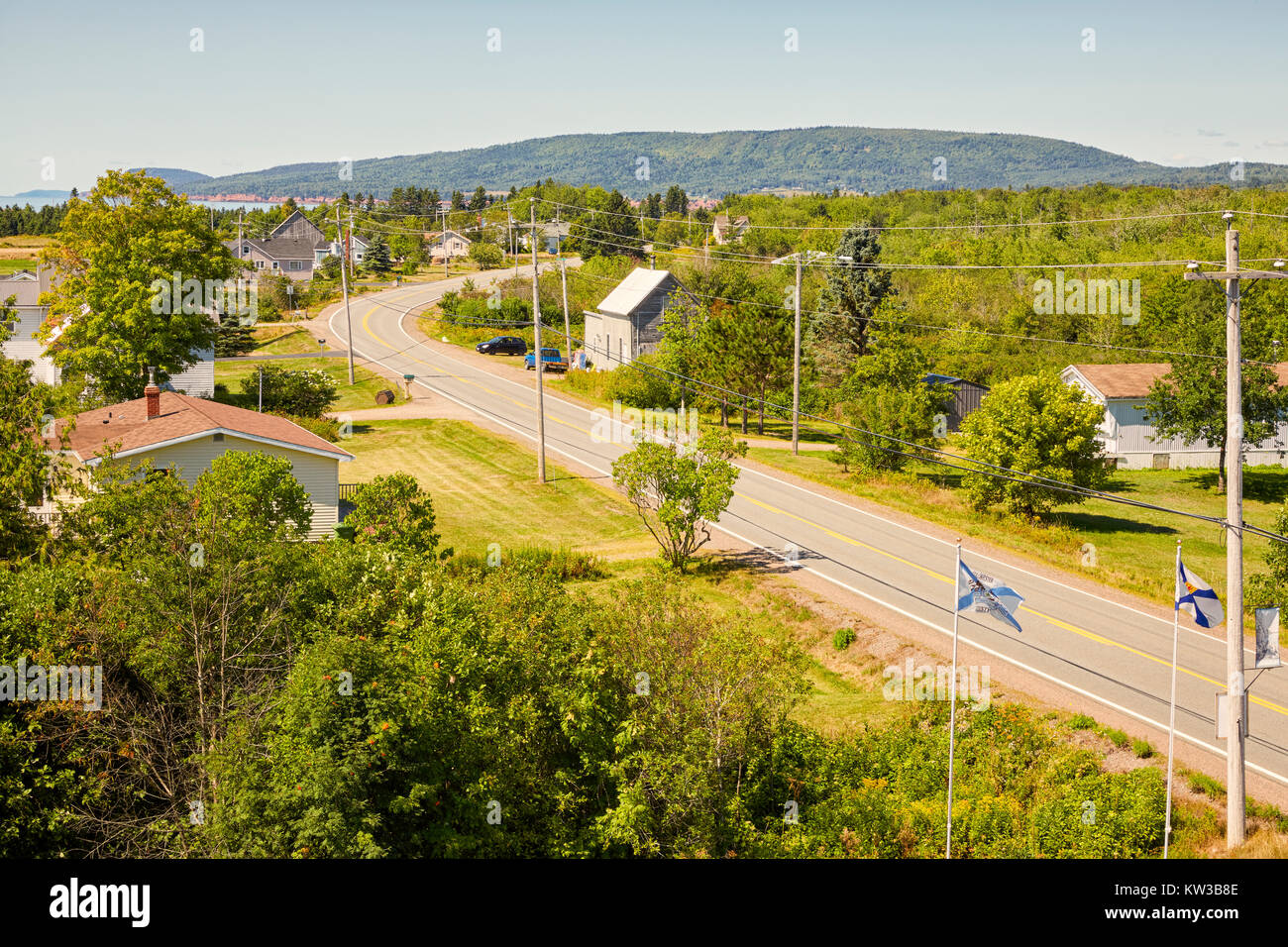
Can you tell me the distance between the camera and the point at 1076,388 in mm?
38406

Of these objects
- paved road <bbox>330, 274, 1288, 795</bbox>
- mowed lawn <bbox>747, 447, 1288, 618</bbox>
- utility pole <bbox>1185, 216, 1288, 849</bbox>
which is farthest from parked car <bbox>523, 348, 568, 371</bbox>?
utility pole <bbox>1185, 216, 1288, 849</bbox>

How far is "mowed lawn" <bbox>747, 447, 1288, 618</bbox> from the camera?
1307 inches

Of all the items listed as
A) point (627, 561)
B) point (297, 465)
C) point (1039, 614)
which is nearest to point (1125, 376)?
point (1039, 614)

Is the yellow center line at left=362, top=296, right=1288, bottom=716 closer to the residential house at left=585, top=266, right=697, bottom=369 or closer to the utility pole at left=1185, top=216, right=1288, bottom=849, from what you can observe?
the utility pole at left=1185, top=216, right=1288, bottom=849

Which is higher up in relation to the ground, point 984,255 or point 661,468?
point 984,255

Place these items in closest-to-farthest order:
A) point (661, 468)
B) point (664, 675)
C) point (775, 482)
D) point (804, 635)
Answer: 1. point (664, 675)
2. point (804, 635)
3. point (661, 468)
4. point (775, 482)

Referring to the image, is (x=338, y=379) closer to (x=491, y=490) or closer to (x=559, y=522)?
(x=491, y=490)

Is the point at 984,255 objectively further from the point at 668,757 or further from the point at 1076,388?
the point at 668,757

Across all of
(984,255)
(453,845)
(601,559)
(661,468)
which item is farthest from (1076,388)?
(984,255)

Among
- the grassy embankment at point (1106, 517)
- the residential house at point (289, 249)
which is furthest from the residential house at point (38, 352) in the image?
the residential house at point (289, 249)

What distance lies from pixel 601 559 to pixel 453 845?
21.6 m

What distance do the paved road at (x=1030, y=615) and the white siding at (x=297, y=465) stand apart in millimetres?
13280

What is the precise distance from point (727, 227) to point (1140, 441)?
119 metres

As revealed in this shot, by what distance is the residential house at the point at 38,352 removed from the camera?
172ft
